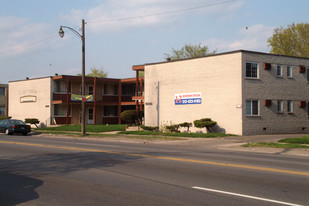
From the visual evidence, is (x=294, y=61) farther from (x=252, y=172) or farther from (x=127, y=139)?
(x=252, y=172)

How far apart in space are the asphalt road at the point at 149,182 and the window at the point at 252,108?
49.1ft

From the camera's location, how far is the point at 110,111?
47812mm

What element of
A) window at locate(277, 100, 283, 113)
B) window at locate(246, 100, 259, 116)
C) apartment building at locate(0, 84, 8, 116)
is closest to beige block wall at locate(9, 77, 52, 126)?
apartment building at locate(0, 84, 8, 116)

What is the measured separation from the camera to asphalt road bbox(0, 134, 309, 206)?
→ 277 inches

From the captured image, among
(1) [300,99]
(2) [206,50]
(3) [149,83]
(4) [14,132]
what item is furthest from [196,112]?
(2) [206,50]

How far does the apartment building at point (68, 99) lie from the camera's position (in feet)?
143

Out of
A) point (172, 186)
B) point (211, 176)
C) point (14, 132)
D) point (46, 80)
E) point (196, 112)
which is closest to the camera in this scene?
point (172, 186)

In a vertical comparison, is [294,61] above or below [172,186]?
above

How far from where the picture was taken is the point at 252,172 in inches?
402

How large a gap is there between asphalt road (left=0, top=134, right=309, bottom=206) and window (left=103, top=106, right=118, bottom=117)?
34.3 metres

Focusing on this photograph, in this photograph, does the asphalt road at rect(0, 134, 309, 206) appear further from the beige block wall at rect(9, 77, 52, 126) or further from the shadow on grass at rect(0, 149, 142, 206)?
the beige block wall at rect(9, 77, 52, 126)

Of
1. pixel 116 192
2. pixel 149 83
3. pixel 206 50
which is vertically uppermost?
pixel 206 50

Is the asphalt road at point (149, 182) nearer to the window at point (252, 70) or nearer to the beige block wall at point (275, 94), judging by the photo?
the beige block wall at point (275, 94)

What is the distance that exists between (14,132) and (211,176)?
26339 mm
